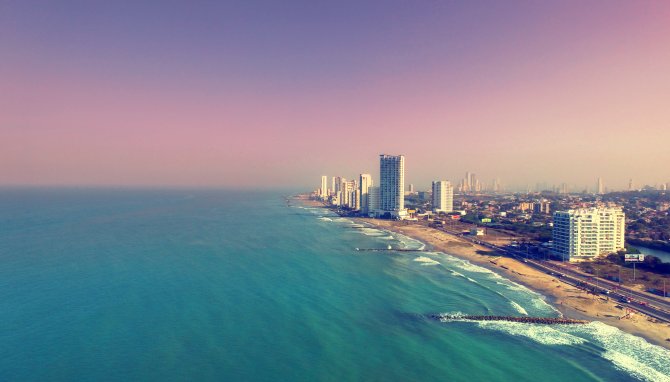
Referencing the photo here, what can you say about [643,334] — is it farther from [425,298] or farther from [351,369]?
[351,369]

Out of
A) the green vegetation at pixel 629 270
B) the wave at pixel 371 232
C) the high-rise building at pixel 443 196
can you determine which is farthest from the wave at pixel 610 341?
the high-rise building at pixel 443 196

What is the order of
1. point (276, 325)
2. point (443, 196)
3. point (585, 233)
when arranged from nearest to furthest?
1. point (276, 325)
2. point (585, 233)
3. point (443, 196)

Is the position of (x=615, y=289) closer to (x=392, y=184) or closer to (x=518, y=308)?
(x=518, y=308)

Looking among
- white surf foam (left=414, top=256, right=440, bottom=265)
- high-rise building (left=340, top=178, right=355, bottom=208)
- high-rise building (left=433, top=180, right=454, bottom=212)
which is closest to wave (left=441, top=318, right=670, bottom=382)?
white surf foam (left=414, top=256, right=440, bottom=265)

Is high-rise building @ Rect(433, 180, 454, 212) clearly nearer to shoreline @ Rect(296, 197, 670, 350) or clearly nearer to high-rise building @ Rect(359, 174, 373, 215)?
high-rise building @ Rect(359, 174, 373, 215)

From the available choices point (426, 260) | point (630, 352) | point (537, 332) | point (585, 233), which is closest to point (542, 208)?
point (585, 233)
